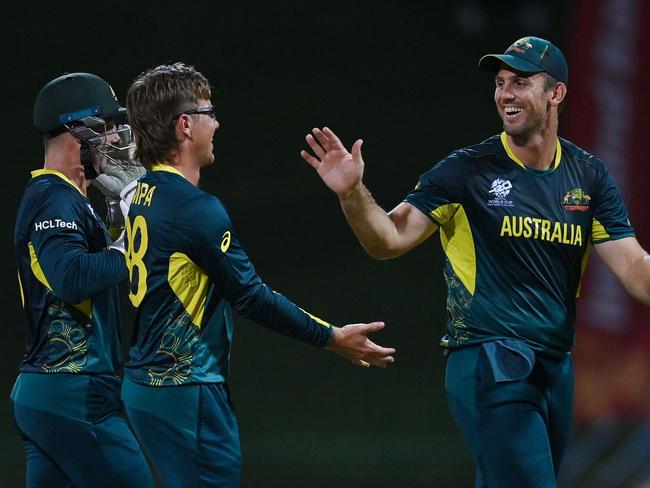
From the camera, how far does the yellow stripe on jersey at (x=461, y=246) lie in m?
2.99

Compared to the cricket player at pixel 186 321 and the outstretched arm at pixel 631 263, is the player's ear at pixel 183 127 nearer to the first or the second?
the cricket player at pixel 186 321

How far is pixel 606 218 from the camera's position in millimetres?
3096

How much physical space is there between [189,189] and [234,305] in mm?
307

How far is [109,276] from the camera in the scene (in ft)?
9.03

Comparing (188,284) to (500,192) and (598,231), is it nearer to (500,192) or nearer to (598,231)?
(500,192)

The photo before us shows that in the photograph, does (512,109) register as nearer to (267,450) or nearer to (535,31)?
(535,31)

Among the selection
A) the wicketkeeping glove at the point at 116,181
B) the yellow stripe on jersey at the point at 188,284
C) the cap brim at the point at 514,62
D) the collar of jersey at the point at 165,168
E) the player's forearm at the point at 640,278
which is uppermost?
the cap brim at the point at 514,62

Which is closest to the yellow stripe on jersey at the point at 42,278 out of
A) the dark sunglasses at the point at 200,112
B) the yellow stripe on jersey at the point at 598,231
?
the dark sunglasses at the point at 200,112

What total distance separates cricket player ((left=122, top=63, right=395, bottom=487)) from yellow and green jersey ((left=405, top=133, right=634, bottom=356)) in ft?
1.95

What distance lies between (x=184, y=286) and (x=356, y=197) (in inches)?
22.6

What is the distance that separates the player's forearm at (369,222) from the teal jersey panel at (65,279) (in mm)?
630

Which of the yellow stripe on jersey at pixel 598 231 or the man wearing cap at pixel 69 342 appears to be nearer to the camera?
the man wearing cap at pixel 69 342

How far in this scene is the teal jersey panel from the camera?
2.72 metres

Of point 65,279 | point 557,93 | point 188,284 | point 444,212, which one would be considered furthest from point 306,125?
point 188,284
